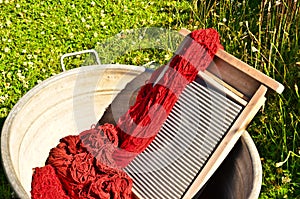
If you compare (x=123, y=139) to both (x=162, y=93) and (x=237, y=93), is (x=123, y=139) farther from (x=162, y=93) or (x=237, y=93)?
(x=237, y=93)

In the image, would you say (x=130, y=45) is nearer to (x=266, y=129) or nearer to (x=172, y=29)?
(x=172, y=29)

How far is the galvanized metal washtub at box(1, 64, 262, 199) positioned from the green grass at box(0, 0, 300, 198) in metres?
0.58

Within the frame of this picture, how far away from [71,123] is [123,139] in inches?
17.1

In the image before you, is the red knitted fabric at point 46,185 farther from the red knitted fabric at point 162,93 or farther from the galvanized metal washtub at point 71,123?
the red knitted fabric at point 162,93

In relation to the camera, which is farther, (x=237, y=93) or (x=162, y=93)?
(x=162, y=93)

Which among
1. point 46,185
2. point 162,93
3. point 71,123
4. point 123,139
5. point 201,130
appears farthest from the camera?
point 71,123

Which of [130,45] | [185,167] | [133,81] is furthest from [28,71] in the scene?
[185,167]

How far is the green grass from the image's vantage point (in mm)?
3947

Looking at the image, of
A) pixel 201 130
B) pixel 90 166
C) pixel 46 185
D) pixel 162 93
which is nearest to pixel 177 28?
pixel 162 93

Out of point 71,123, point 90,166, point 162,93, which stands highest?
point 162,93

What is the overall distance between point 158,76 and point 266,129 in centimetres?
115

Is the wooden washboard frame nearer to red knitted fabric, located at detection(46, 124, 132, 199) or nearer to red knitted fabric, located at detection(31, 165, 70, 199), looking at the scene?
red knitted fabric, located at detection(46, 124, 132, 199)

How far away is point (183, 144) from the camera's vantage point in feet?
10.6

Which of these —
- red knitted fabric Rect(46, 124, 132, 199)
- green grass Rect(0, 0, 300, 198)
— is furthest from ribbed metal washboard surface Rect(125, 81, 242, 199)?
green grass Rect(0, 0, 300, 198)
